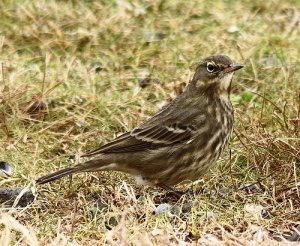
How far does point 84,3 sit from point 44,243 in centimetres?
602

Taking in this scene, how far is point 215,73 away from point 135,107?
1.63m

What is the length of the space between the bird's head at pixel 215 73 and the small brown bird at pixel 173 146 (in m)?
0.01

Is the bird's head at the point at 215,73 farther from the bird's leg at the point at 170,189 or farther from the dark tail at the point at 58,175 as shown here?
the dark tail at the point at 58,175

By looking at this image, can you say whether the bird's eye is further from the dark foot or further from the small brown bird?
the dark foot

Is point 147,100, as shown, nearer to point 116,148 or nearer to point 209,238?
point 116,148

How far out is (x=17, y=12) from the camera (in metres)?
11.7

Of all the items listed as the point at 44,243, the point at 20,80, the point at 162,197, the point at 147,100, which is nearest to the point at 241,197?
the point at 162,197

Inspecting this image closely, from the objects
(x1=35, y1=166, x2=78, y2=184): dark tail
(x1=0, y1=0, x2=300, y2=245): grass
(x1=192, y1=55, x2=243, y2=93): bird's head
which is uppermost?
(x1=192, y1=55, x2=243, y2=93): bird's head

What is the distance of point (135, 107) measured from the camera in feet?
32.0

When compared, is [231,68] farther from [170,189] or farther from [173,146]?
[170,189]

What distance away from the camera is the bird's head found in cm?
825

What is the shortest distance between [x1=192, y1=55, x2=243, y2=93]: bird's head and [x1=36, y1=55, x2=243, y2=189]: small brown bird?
0.05ft

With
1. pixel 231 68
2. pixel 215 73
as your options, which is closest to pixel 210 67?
pixel 215 73

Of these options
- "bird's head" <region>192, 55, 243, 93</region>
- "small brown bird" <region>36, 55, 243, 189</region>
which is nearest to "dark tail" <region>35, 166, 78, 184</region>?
"small brown bird" <region>36, 55, 243, 189</region>
